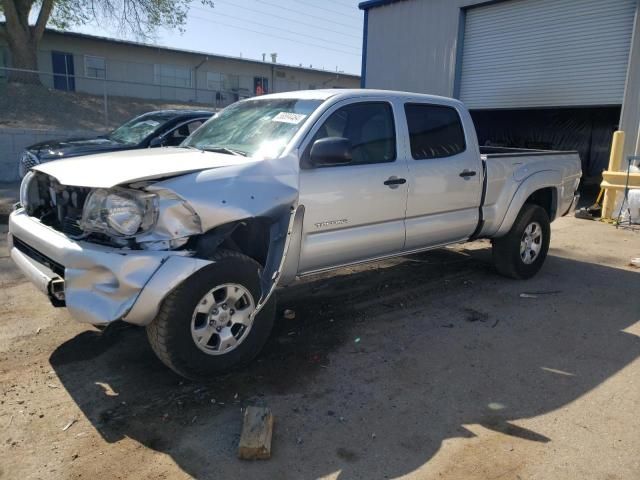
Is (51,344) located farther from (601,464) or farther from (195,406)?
(601,464)

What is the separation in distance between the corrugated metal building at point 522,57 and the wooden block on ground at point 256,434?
1033cm

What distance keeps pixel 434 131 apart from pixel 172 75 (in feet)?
90.2

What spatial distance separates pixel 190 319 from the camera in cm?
328

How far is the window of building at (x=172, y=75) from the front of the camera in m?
28.9

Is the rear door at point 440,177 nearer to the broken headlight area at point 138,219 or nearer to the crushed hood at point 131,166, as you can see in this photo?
the crushed hood at point 131,166

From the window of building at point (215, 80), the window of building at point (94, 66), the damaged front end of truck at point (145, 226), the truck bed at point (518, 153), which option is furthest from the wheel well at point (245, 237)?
the window of building at point (215, 80)

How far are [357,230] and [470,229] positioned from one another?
5.63ft

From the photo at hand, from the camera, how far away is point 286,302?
5.18m

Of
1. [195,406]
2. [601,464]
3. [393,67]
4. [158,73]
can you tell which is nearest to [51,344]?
[195,406]

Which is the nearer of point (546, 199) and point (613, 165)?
point (546, 199)

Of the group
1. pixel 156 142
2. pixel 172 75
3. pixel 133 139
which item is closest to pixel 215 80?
pixel 172 75

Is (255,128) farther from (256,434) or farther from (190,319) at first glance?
(256,434)

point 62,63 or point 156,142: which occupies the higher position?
point 62,63

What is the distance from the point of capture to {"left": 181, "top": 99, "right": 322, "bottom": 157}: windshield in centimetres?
403
